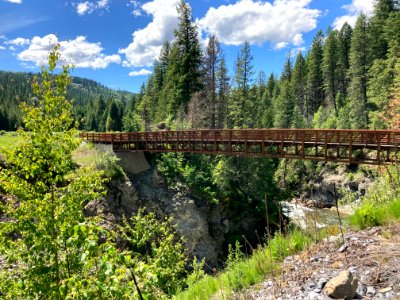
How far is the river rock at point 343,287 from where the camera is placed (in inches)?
153

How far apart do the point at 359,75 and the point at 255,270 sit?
52184 mm

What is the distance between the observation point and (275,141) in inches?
829

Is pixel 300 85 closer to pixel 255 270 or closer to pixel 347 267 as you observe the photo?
pixel 255 270

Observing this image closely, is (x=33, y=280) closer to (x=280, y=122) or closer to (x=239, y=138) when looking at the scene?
(x=239, y=138)

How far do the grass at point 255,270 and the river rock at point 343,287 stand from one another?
4.00 ft

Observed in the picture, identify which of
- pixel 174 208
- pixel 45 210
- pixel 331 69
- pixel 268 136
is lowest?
pixel 174 208

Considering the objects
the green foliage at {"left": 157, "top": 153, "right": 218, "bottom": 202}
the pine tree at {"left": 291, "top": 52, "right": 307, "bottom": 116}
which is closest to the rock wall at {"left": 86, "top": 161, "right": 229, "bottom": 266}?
the green foliage at {"left": 157, "top": 153, "right": 218, "bottom": 202}

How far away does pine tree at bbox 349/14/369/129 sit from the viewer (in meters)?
44.0

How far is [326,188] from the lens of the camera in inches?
1735

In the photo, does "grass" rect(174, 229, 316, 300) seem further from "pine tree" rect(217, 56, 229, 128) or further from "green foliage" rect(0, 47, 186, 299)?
"pine tree" rect(217, 56, 229, 128)

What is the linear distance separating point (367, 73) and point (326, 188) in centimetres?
1958

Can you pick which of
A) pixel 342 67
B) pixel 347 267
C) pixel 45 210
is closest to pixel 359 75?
pixel 342 67

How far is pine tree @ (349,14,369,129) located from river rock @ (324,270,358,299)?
44086mm

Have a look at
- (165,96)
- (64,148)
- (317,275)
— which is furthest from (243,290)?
(165,96)
